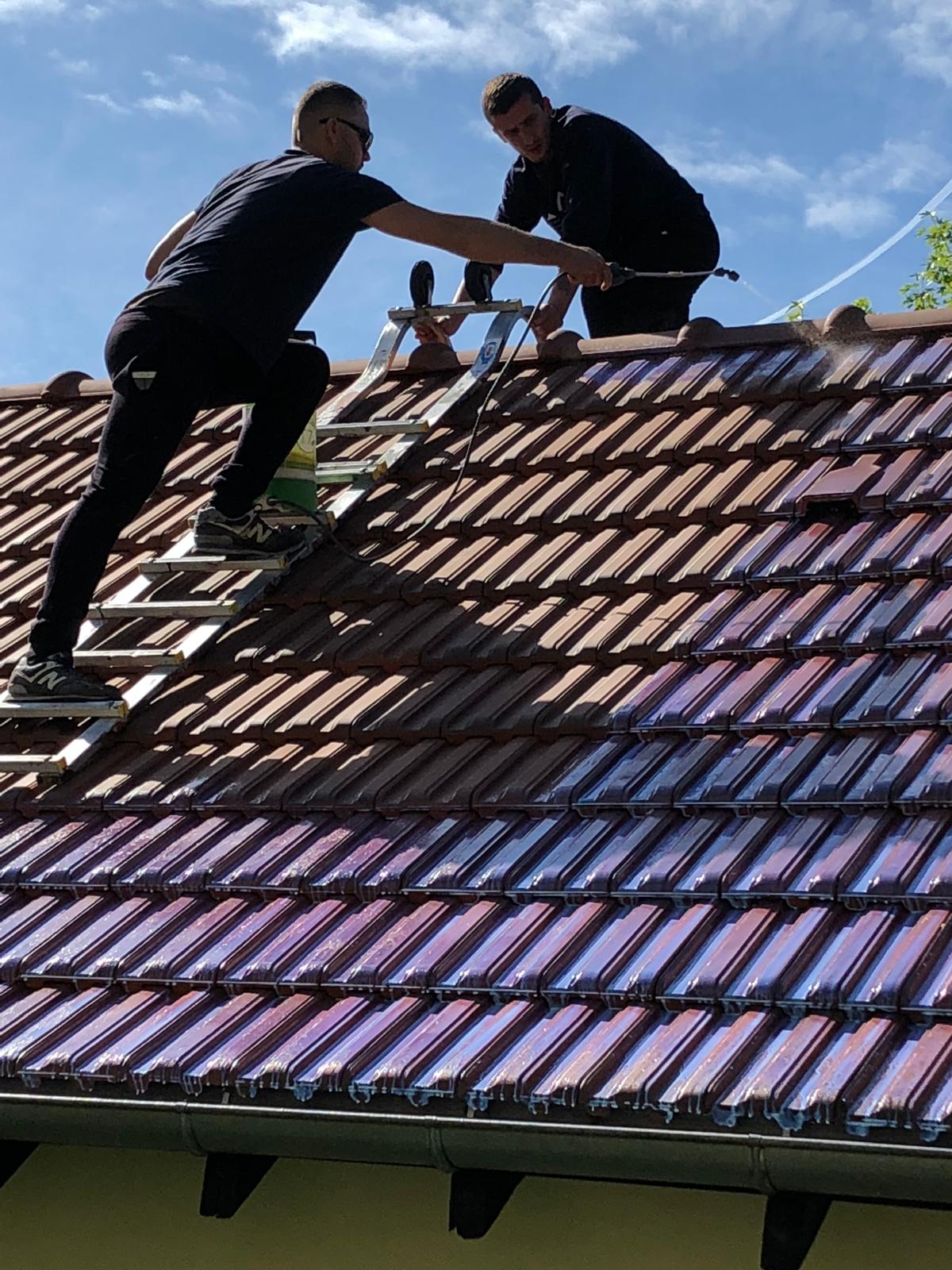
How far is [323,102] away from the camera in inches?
196

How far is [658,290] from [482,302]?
37.9 inches

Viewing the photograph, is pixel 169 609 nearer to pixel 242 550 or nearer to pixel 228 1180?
pixel 242 550

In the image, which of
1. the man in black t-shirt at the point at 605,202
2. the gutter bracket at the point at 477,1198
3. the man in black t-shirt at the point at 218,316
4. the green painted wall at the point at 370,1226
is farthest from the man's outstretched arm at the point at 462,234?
the gutter bracket at the point at 477,1198

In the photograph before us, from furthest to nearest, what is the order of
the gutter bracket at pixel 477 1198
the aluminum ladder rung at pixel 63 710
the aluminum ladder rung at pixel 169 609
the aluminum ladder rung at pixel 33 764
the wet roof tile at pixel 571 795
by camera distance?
the aluminum ladder rung at pixel 169 609, the aluminum ladder rung at pixel 63 710, the aluminum ladder rung at pixel 33 764, the gutter bracket at pixel 477 1198, the wet roof tile at pixel 571 795

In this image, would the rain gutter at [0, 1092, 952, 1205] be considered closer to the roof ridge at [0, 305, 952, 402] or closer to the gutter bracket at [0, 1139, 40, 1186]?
the gutter bracket at [0, 1139, 40, 1186]

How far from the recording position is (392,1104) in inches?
113

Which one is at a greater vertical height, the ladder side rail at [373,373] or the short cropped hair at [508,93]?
the short cropped hair at [508,93]

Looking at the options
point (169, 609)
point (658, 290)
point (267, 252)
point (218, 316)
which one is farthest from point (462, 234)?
point (658, 290)

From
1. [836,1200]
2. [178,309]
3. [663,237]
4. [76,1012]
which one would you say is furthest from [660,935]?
[663,237]

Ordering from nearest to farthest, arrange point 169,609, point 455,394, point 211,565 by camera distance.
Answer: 1. point 169,609
2. point 211,565
3. point 455,394

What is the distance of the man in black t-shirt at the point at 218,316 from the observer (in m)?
4.61

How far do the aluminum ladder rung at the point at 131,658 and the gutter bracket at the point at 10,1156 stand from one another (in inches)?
57.7

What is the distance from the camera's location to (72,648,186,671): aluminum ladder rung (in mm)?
4668

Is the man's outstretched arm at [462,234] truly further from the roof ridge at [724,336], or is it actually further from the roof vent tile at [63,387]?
the roof vent tile at [63,387]
